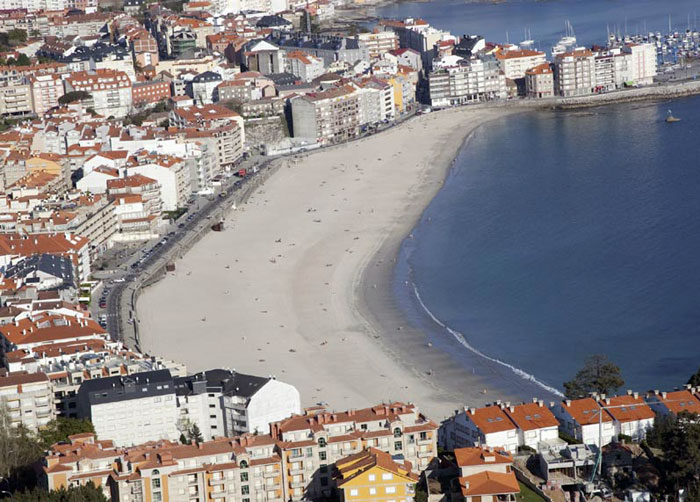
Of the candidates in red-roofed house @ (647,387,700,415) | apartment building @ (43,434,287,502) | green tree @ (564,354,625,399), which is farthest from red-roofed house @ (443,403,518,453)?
apartment building @ (43,434,287,502)

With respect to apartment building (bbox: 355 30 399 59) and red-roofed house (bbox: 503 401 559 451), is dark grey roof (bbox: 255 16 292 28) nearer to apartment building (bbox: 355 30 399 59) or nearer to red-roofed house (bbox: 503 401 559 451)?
apartment building (bbox: 355 30 399 59)

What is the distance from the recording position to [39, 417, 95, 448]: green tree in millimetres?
24086

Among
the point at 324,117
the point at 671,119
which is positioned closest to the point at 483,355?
the point at 324,117

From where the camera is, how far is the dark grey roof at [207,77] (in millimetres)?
58438

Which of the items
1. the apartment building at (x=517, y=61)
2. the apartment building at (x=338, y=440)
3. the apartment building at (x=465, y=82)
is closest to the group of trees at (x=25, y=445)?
the apartment building at (x=338, y=440)

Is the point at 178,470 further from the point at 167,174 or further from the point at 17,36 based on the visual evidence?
the point at 17,36

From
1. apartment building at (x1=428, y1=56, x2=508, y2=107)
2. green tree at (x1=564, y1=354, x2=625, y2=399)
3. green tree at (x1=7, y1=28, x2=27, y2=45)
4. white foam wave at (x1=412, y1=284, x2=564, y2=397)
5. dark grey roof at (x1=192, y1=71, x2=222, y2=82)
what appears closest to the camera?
green tree at (x1=564, y1=354, x2=625, y2=399)

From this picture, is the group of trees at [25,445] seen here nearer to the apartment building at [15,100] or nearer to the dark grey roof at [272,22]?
the apartment building at [15,100]

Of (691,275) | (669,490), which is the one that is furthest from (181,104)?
(669,490)

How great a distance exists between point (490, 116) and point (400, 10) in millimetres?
35163

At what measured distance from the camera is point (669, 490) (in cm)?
2080

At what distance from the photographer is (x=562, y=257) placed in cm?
3781

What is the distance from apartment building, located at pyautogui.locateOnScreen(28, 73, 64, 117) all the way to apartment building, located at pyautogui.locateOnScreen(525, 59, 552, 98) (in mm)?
17583

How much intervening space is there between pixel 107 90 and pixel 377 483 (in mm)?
39144
